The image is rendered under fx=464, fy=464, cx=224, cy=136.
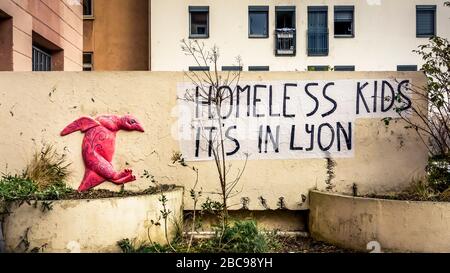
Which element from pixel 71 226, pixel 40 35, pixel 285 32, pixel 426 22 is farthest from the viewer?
pixel 426 22

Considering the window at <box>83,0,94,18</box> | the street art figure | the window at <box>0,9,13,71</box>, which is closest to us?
the street art figure

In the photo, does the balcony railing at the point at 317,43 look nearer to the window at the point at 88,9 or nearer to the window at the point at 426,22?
the window at the point at 426,22

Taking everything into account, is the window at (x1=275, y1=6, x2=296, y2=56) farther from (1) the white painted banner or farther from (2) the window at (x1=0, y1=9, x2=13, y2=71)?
(1) the white painted banner

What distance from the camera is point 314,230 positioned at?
19.8 ft

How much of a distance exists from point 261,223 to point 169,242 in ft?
4.77

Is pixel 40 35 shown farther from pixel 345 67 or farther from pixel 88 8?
pixel 345 67

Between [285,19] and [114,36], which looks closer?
[114,36]

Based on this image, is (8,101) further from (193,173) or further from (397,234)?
(397,234)

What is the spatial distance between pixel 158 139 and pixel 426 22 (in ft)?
62.3

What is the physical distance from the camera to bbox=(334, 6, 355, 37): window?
21.1 metres

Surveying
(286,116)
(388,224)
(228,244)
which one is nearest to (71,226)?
(228,244)

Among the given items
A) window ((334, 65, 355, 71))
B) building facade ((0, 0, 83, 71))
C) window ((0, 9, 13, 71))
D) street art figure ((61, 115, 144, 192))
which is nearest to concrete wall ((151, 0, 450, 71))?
window ((334, 65, 355, 71))

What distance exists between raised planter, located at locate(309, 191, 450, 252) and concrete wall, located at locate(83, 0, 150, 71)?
16.5 meters

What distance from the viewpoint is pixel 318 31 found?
21.1m
